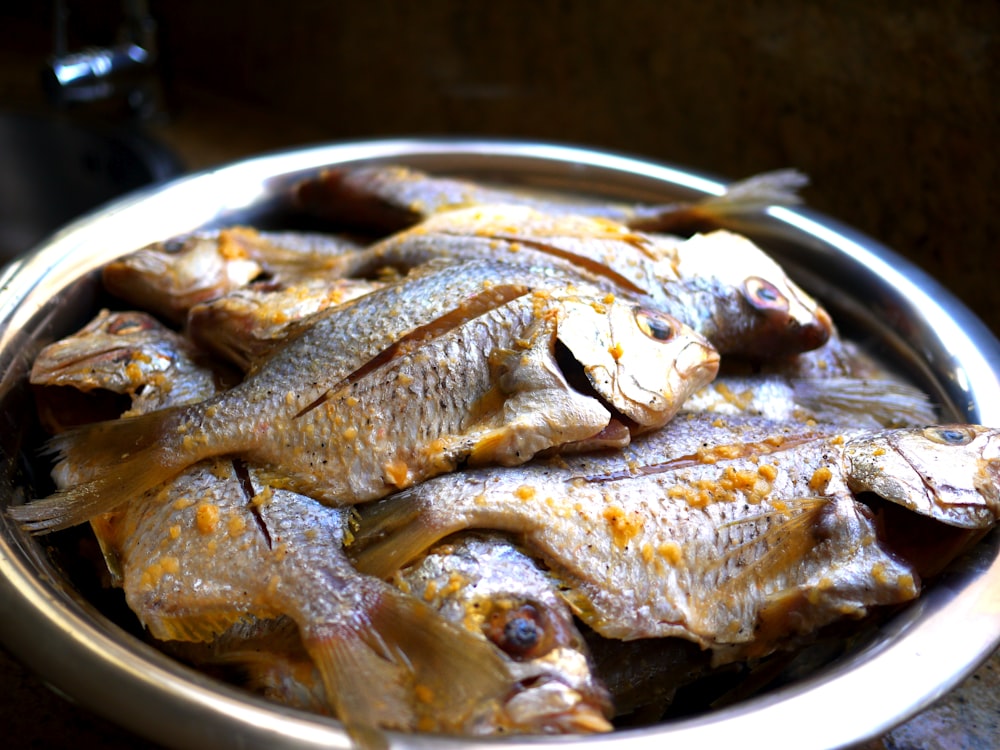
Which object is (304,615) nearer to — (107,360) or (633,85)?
(107,360)

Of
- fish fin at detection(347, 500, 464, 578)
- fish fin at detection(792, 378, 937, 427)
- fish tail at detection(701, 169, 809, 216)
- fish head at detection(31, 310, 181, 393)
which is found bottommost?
fish fin at detection(792, 378, 937, 427)

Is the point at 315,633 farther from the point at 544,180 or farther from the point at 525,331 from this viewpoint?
the point at 544,180

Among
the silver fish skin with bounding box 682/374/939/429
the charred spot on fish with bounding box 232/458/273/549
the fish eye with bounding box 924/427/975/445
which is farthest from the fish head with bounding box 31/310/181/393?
the fish eye with bounding box 924/427/975/445

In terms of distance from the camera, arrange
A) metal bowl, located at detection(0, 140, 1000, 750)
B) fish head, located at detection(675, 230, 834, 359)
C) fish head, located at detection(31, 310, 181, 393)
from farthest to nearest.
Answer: fish head, located at detection(675, 230, 834, 359)
fish head, located at detection(31, 310, 181, 393)
metal bowl, located at detection(0, 140, 1000, 750)

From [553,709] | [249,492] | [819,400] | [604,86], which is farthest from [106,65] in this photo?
[553,709]

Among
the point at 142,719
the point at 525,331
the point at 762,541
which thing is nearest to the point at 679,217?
the point at 525,331

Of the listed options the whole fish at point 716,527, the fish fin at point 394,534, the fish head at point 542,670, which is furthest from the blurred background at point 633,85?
the fish head at point 542,670

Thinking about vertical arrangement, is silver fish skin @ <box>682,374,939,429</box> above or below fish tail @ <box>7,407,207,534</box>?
below

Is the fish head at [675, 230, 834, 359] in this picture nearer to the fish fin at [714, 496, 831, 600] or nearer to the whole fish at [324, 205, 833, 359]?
the whole fish at [324, 205, 833, 359]
